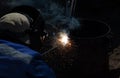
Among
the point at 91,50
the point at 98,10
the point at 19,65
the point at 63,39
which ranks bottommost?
the point at 19,65

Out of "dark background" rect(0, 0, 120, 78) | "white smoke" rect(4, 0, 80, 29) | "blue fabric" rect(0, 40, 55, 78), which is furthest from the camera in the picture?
"dark background" rect(0, 0, 120, 78)

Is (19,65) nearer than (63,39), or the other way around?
(19,65)

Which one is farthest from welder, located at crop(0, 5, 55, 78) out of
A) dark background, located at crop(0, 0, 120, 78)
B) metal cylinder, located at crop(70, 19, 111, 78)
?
dark background, located at crop(0, 0, 120, 78)

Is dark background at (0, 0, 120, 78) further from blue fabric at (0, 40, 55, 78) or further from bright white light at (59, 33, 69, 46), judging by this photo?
blue fabric at (0, 40, 55, 78)

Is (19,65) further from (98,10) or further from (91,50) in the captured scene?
(98,10)

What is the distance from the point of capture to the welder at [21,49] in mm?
1839

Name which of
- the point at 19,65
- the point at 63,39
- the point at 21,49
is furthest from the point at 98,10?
the point at 19,65

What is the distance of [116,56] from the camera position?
484 cm

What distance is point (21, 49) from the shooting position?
1.96m

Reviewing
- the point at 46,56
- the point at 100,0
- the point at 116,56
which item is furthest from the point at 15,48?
the point at 100,0

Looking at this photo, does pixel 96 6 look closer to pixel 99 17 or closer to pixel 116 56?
pixel 99 17

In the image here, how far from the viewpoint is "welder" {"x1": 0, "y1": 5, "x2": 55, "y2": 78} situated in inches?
72.4

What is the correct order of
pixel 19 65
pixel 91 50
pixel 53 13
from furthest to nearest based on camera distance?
pixel 53 13
pixel 91 50
pixel 19 65

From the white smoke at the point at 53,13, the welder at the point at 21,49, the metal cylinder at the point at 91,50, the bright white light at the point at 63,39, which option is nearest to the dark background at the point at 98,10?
the white smoke at the point at 53,13
